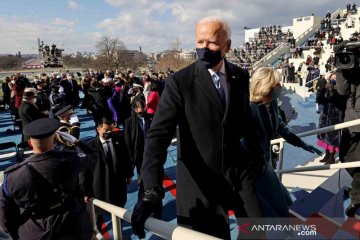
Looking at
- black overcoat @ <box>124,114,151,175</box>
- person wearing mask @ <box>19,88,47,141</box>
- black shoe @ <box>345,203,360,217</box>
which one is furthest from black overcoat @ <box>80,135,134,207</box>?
person wearing mask @ <box>19,88,47,141</box>

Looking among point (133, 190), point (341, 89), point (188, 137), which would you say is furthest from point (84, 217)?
point (133, 190)

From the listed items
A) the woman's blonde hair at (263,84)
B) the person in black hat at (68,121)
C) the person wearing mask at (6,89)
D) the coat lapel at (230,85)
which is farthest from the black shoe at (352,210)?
the person wearing mask at (6,89)

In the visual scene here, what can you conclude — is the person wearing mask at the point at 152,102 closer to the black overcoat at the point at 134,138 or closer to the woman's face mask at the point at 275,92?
the black overcoat at the point at 134,138

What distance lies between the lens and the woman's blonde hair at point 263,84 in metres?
2.25

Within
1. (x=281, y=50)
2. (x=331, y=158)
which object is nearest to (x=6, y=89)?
(x=331, y=158)

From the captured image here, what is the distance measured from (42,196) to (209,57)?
142cm

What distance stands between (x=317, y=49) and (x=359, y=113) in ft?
71.9

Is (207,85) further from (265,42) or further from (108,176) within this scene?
(265,42)

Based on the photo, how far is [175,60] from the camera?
61.2 metres

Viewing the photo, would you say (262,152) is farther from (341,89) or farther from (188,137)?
(341,89)

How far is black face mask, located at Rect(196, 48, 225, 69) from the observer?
172 cm

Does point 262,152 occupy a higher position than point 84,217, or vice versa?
point 262,152

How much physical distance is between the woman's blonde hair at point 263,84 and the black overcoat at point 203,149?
49cm

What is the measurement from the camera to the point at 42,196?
214 centimetres
